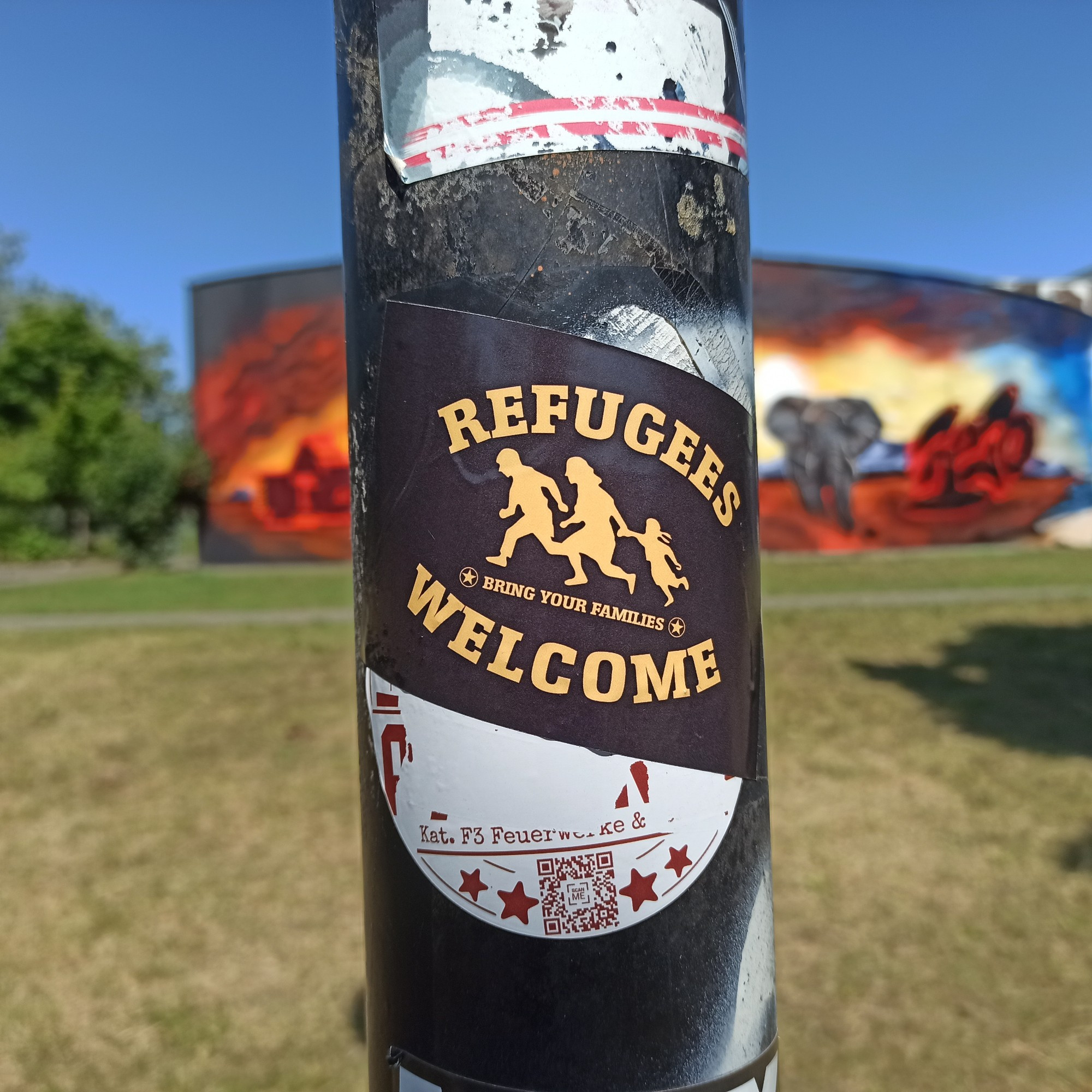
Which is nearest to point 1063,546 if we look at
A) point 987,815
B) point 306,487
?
point 306,487

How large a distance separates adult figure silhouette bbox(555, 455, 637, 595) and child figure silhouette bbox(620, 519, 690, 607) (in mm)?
40

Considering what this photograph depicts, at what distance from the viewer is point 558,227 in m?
1.48

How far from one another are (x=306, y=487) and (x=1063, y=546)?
61.9 feet

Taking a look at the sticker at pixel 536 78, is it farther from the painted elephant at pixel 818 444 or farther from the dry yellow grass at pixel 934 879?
the painted elephant at pixel 818 444

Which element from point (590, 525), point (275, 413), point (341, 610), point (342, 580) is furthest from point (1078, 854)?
point (275, 413)

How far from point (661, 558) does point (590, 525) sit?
14cm

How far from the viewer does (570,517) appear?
1473mm

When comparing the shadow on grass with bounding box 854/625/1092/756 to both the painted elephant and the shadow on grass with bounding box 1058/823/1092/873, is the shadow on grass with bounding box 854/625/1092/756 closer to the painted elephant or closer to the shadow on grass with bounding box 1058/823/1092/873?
the shadow on grass with bounding box 1058/823/1092/873

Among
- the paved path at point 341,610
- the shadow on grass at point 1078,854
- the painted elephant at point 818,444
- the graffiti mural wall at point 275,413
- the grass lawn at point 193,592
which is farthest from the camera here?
the graffiti mural wall at point 275,413

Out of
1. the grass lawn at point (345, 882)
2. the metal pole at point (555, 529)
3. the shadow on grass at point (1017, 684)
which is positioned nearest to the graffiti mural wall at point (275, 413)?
the grass lawn at point (345, 882)

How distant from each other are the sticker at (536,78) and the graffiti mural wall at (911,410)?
20.3 meters

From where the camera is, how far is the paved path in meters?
12.8

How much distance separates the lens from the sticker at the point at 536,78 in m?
1.43

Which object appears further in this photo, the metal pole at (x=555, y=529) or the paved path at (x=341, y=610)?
the paved path at (x=341, y=610)
